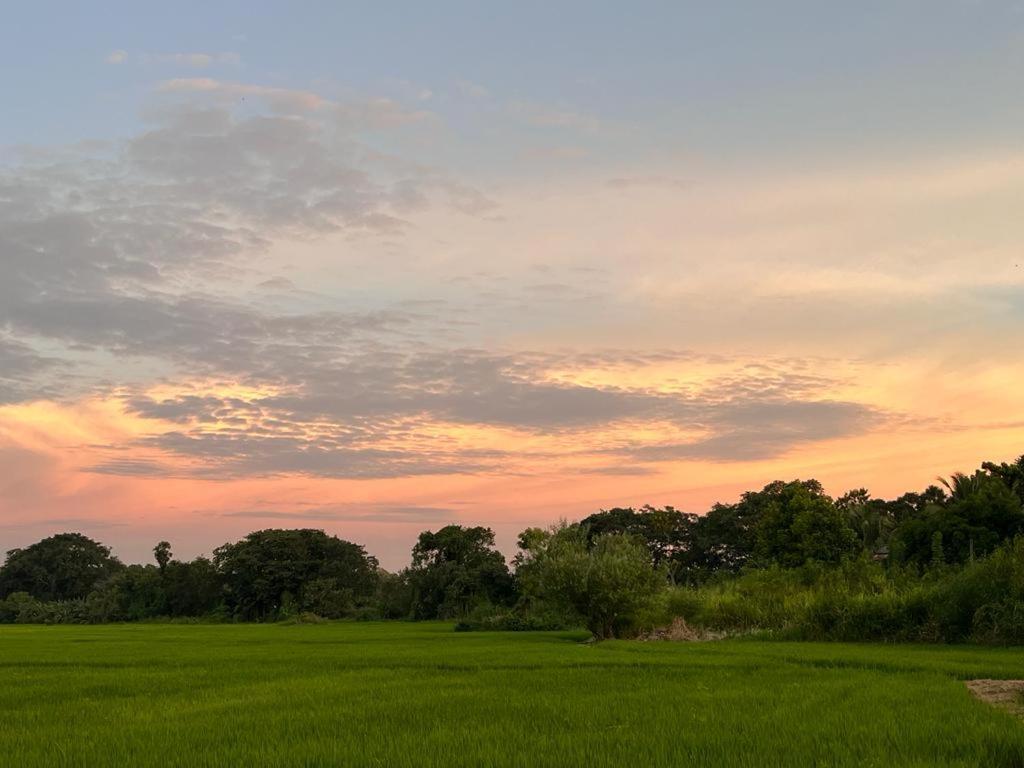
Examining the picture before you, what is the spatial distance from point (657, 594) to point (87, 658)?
23139 millimetres

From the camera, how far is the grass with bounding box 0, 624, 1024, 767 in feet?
38.0

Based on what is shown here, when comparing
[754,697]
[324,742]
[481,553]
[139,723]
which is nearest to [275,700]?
[139,723]

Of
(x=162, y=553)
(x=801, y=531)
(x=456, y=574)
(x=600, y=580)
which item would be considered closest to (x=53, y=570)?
(x=162, y=553)

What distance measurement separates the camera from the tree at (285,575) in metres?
77.8

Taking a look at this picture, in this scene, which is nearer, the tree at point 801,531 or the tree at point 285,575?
the tree at point 801,531

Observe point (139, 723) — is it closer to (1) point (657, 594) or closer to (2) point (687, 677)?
(2) point (687, 677)

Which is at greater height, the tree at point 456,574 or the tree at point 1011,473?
the tree at point 1011,473

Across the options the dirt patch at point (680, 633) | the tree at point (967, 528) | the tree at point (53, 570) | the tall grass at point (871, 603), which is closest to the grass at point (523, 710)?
the tall grass at point (871, 603)

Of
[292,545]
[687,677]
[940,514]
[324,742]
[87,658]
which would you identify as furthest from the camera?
[292,545]

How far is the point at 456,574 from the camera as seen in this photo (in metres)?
69.8

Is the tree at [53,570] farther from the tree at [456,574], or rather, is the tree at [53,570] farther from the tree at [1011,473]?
the tree at [1011,473]

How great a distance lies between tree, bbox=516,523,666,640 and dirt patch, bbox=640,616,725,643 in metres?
1.63

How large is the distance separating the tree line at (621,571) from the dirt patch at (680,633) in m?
0.63

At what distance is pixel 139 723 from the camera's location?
596 inches
